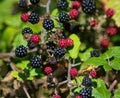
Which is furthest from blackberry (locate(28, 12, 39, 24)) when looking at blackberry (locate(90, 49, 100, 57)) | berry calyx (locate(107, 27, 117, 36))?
berry calyx (locate(107, 27, 117, 36))

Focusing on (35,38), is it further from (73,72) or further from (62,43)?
(73,72)

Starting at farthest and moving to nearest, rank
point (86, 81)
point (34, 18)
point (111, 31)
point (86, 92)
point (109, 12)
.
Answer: point (111, 31)
point (109, 12)
point (34, 18)
point (86, 81)
point (86, 92)

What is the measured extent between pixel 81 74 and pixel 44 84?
0.35 metres

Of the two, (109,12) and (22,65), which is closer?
(22,65)

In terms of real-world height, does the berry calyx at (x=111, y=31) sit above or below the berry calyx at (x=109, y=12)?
below

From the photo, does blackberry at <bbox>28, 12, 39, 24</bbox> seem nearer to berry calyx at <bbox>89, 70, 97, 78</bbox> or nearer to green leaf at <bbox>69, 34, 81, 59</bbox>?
green leaf at <bbox>69, 34, 81, 59</bbox>

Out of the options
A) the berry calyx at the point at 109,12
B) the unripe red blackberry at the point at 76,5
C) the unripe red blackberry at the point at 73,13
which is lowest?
the berry calyx at the point at 109,12

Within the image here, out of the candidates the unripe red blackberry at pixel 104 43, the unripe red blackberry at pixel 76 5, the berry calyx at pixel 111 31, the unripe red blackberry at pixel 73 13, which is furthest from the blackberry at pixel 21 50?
the berry calyx at pixel 111 31

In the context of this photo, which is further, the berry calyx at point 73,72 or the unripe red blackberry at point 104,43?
the unripe red blackberry at point 104,43

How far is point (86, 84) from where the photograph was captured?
294cm

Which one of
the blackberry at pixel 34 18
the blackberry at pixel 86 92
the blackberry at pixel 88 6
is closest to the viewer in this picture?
the blackberry at pixel 86 92

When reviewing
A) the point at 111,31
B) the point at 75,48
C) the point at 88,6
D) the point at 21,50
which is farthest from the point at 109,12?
the point at 21,50

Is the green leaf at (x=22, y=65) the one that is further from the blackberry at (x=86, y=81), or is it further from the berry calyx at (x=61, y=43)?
the blackberry at (x=86, y=81)

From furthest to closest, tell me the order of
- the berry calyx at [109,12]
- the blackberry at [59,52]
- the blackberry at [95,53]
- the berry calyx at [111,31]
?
the berry calyx at [111,31]
the berry calyx at [109,12]
the blackberry at [95,53]
the blackberry at [59,52]
